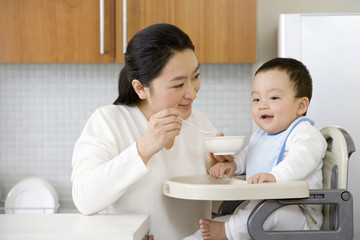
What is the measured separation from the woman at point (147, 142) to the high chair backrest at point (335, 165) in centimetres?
42

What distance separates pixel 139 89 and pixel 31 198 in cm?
143

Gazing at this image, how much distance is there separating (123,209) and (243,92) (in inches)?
62.6

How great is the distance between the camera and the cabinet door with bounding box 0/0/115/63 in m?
2.63

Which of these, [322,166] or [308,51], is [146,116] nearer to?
[322,166]

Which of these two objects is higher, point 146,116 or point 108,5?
point 108,5

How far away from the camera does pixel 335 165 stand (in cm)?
150

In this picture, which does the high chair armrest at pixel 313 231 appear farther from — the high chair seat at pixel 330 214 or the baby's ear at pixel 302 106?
the baby's ear at pixel 302 106

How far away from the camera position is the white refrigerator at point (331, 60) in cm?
245

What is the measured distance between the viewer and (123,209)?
1.61 meters

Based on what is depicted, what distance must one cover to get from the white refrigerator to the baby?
2.39 feet

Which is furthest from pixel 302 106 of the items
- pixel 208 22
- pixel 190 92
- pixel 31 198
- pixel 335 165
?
pixel 31 198

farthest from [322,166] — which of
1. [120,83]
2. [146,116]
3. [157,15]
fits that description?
[157,15]

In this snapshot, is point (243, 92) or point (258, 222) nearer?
point (258, 222)

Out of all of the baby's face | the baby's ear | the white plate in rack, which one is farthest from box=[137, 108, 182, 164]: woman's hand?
the white plate in rack
